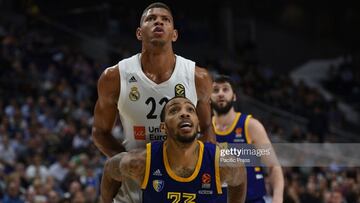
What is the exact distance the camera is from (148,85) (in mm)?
6609

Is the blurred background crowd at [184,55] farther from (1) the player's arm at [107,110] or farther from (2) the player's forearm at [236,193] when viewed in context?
(2) the player's forearm at [236,193]

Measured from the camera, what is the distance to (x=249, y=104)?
1841 cm

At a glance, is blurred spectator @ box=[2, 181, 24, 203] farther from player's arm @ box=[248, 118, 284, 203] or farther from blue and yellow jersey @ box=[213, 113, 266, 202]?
player's arm @ box=[248, 118, 284, 203]

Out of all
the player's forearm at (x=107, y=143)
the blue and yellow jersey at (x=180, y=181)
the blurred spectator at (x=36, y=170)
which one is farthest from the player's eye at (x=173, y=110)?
the blurred spectator at (x=36, y=170)

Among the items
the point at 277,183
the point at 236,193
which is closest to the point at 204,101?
the point at 236,193

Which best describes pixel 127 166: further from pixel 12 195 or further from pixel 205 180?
pixel 12 195

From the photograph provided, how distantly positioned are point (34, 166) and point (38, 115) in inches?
85.8

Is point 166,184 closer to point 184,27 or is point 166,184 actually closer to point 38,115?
point 38,115

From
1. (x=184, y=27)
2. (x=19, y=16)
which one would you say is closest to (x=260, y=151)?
(x=19, y=16)

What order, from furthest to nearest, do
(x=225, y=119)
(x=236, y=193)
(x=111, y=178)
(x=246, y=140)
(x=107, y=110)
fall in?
(x=225, y=119) → (x=246, y=140) → (x=107, y=110) → (x=111, y=178) → (x=236, y=193)

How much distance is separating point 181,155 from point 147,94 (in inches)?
26.9

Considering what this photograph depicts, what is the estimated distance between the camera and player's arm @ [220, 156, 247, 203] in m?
6.26

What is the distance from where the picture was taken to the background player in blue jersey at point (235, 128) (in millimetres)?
8336

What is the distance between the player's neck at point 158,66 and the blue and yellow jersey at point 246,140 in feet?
6.36
